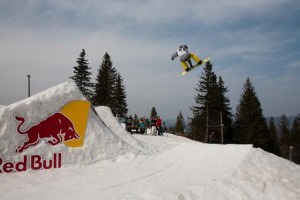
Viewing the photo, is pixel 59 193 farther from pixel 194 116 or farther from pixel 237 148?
pixel 194 116

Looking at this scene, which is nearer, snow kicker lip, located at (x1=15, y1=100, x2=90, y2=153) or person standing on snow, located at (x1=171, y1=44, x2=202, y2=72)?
snow kicker lip, located at (x1=15, y1=100, x2=90, y2=153)

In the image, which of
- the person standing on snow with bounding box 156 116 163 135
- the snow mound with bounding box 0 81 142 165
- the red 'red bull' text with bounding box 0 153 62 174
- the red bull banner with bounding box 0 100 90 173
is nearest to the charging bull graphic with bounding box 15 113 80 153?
the red bull banner with bounding box 0 100 90 173

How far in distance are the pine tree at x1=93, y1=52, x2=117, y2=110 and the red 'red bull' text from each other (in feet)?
116

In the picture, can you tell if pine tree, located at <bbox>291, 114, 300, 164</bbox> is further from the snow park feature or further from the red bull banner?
the red bull banner

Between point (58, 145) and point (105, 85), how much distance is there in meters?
36.6

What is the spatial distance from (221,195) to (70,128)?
588 centimetres

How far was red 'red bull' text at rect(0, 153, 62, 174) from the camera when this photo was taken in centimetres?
748

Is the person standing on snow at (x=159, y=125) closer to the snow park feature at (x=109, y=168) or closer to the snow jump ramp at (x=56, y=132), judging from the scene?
the snow park feature at (x=109, y=168)

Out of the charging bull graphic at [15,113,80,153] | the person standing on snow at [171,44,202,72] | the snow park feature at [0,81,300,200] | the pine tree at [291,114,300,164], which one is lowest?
the pine tree at [291,114,300,164]

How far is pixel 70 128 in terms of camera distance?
9.11m

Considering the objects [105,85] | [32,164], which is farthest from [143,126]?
[105,85]

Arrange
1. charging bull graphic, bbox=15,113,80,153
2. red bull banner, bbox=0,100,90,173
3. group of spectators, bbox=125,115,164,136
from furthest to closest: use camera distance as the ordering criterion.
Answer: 1. group of spectators, bbox=125,115,164,136
2. charging bull graphic, bbox=15,113,80,153
3. red bull banner, bbox=0,100,90,173

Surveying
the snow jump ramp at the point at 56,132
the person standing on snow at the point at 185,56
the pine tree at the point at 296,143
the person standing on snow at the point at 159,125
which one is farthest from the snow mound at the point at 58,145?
the pine tree at the point at 296,143

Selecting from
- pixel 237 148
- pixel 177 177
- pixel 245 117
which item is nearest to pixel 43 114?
pixel 177 177
